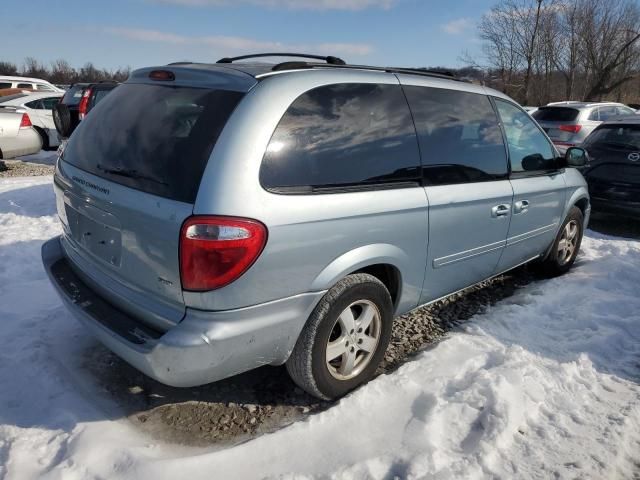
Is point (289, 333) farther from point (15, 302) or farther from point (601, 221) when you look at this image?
point (601, 221)

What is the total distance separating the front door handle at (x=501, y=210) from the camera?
352 cm

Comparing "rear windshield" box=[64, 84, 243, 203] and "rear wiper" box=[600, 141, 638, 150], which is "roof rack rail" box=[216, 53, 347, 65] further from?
"rear wiper" box=[600, 141, 638, 150]

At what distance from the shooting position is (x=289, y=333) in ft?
8.02

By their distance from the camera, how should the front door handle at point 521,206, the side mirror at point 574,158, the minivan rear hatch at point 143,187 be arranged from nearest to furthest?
1. the minivan rear hatch at point 143,187
2. the front door handle at point 521,206
3. the side mirror at point 574,158

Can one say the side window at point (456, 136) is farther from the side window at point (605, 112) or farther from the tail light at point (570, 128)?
the side window at point (605, 112)

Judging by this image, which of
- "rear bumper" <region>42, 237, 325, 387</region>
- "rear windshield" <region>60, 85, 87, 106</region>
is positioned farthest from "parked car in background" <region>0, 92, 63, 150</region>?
"rear bumper" <region>42, 237, 325, 387</region>

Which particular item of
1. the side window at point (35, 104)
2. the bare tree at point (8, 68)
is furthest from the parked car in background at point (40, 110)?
the bare tree at point (8, 68)

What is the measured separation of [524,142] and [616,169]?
347 cm

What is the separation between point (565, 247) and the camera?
491 cm

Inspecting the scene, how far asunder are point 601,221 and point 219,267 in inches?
279

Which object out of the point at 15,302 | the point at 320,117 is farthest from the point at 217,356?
the point at 15,302

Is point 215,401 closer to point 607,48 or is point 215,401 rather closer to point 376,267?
point 376,267

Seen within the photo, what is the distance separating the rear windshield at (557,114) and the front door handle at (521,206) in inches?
311

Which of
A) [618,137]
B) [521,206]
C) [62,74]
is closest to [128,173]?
[521,206]
